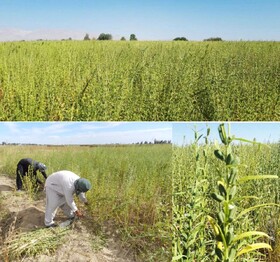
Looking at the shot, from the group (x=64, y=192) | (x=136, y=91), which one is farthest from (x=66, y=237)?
(x=136, y=91)

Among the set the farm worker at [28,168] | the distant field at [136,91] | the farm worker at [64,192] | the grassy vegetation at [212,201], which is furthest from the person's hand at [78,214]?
the distant field at [136,91]

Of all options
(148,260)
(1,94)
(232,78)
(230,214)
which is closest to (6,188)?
(1,94)

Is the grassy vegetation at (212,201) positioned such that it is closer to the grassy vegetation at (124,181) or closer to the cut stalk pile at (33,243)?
the grassy vegetation at (124,181)

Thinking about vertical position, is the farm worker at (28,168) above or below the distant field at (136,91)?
below

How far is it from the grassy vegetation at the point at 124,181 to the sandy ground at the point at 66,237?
114mm

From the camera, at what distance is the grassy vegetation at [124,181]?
3.78 metres

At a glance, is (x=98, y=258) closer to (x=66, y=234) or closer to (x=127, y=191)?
(x=66, y=234)

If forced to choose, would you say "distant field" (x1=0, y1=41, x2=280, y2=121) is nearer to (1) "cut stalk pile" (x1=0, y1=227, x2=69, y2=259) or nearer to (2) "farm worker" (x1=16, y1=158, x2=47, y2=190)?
(2) "farm worker" (x1=16, y1=158, x2=47, y2=190)

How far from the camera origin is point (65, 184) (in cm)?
386

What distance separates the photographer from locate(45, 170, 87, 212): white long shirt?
3.84 metres

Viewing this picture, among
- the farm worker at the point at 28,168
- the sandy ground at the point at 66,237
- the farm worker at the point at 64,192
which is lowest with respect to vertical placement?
the sandy ground at the point at 66,237

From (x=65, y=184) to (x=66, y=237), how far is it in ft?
1.50

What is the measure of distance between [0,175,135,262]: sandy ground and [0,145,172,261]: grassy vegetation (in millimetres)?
114

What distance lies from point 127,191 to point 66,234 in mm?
679
